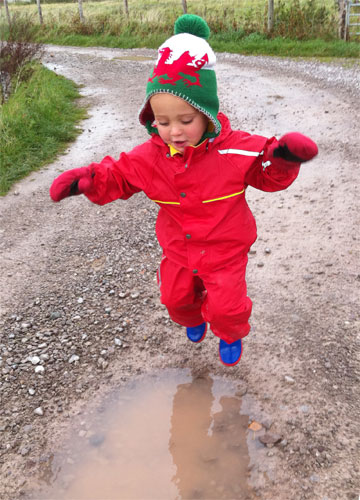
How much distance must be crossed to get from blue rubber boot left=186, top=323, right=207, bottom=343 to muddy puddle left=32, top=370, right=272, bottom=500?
213mm

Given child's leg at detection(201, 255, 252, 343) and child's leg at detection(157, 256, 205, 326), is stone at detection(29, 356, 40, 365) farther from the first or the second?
child's leg at detection(201, 255, 252, 343)

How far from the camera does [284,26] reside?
12891mm

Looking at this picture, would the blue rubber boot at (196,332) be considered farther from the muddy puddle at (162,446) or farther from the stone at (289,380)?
the stone at (289,380)

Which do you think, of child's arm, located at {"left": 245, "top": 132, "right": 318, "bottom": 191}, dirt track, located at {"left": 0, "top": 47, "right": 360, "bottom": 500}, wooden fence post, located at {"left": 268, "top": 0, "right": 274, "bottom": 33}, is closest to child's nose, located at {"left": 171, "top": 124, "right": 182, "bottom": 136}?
child's arm, located at {"left": 245, "top": 132, "right": 318, "bottom": 191}

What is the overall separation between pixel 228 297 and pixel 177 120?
2.84 feet

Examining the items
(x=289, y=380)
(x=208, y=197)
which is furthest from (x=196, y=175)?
(x=289, y=380)

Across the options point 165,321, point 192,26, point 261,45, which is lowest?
point 261,45

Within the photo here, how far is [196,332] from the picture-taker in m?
2.83

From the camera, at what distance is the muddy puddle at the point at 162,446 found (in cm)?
220

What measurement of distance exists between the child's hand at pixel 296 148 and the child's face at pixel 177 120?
15.2 inches

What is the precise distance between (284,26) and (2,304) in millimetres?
12065

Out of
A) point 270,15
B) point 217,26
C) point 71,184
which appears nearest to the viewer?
point 71,184

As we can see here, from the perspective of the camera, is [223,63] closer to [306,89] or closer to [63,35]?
[306,89]

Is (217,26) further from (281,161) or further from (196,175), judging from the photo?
(281,161)
